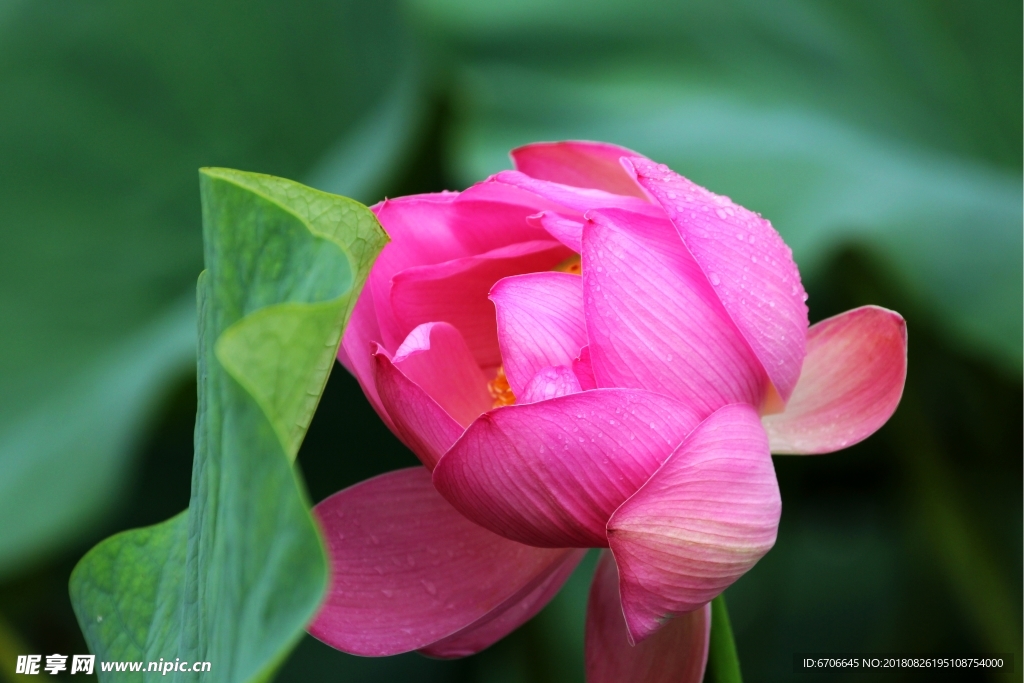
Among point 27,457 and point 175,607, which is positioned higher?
point 175,607

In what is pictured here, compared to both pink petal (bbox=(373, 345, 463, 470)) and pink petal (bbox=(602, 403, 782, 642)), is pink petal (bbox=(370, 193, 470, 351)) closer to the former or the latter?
pink petal (bbox=(373, 345, 463, 470))

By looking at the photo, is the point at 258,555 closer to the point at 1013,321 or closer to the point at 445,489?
the point at 445,489

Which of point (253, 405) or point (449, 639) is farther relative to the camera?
point (449, 639)

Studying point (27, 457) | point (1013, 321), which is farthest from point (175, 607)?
point (1013, 321)

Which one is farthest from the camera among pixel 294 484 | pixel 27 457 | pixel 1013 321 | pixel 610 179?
pixel 27 457

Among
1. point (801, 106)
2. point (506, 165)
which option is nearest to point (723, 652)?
point (506, 165)

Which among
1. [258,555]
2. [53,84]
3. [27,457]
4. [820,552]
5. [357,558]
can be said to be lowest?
[820,552]

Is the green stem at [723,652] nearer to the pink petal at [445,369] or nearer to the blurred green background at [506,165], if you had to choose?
the pink petal at [445,369]

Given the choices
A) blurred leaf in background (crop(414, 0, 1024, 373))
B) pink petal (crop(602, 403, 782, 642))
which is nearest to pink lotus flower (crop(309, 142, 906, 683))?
pink petal (crop(602, 403, 782, 642))
